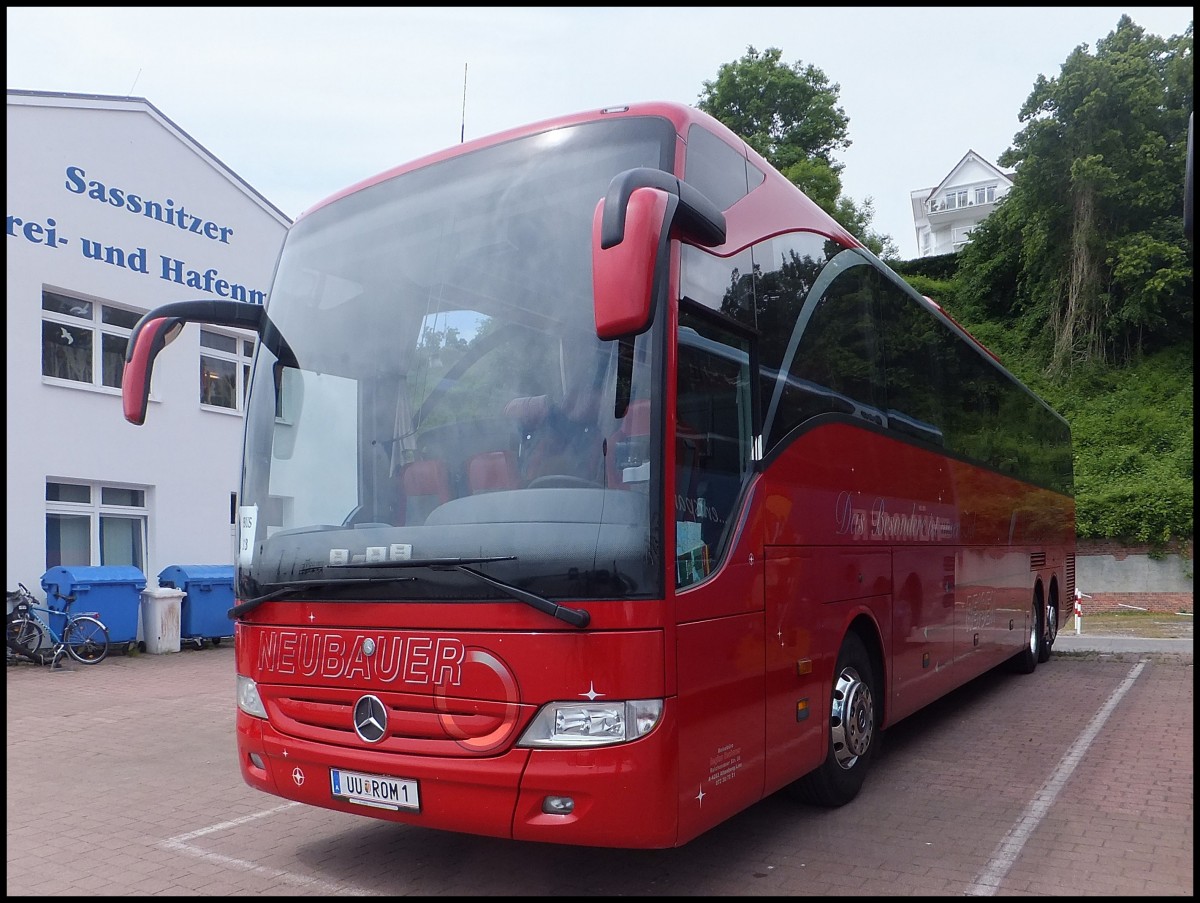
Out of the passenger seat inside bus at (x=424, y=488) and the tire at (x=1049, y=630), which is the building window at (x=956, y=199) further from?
the passenger seat inside bus at (x=424, y=488)

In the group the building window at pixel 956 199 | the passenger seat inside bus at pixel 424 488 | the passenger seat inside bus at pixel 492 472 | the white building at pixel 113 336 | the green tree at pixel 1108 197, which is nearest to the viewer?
the passenger seat inside bus at pixel 492 472

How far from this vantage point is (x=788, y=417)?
18.0 ft

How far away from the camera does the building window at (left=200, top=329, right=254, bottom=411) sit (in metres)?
18.3

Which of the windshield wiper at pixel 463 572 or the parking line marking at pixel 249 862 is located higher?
the windshield wiper at pixel 463 572

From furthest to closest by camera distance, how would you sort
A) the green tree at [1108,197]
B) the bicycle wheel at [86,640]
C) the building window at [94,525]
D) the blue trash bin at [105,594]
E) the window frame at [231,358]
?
1. the green tree at [1108,197]
2. the window frame at [231,358]
3. the building window at [94,525]
4. the blue trash bin at [105,594]
5. the bicycle wheel at [86,640]

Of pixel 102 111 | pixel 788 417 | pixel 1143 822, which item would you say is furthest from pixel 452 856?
pixel 102 111

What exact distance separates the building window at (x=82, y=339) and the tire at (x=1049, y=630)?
13.8 metres

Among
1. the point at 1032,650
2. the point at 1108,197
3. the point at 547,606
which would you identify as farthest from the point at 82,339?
the point at 1108,197

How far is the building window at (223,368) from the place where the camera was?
18.3m

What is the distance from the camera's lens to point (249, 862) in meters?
5.44

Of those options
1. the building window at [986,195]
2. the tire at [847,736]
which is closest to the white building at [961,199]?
the building window at [986,195]

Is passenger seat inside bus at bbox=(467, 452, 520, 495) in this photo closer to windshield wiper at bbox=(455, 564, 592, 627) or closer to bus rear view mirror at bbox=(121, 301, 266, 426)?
windshield wiper at bbox=(455, 564, 592, 627)

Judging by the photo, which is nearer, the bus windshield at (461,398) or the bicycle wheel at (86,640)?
the bus windshield at (461,398)

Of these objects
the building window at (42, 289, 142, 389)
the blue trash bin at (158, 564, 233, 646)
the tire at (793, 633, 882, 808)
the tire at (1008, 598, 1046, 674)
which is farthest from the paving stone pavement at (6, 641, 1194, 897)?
the building window at (42, 289, 142, 389)
